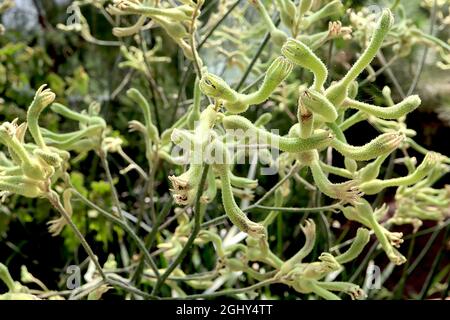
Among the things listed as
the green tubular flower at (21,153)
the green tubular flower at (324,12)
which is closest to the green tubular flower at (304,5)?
the green tubular flower at (324,12)

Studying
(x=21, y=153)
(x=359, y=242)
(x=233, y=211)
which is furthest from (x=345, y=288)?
(x=21, y=153)

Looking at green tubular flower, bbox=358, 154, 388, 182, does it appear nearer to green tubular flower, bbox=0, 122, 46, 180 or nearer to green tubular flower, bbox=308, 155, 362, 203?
green tubular flower, bbox=308, 155, 362, 203

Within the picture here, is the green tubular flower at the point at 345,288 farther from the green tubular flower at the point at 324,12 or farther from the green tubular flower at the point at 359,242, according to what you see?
the green tubular flower at the point at 324,12

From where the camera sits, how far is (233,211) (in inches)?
14.4

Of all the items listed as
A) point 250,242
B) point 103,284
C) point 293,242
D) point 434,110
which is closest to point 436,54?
point 434,110

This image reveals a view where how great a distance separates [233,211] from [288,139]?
0.05 m

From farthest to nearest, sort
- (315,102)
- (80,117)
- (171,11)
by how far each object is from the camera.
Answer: (80,117), (171,11), (315,102)

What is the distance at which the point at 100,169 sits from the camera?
1.12m

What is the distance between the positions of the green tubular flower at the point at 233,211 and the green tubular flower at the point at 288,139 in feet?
0.06

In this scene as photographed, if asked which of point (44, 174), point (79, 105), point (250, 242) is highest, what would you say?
point (44, 174)

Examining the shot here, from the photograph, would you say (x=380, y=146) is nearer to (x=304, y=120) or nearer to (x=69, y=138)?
(x=304, y=120)
